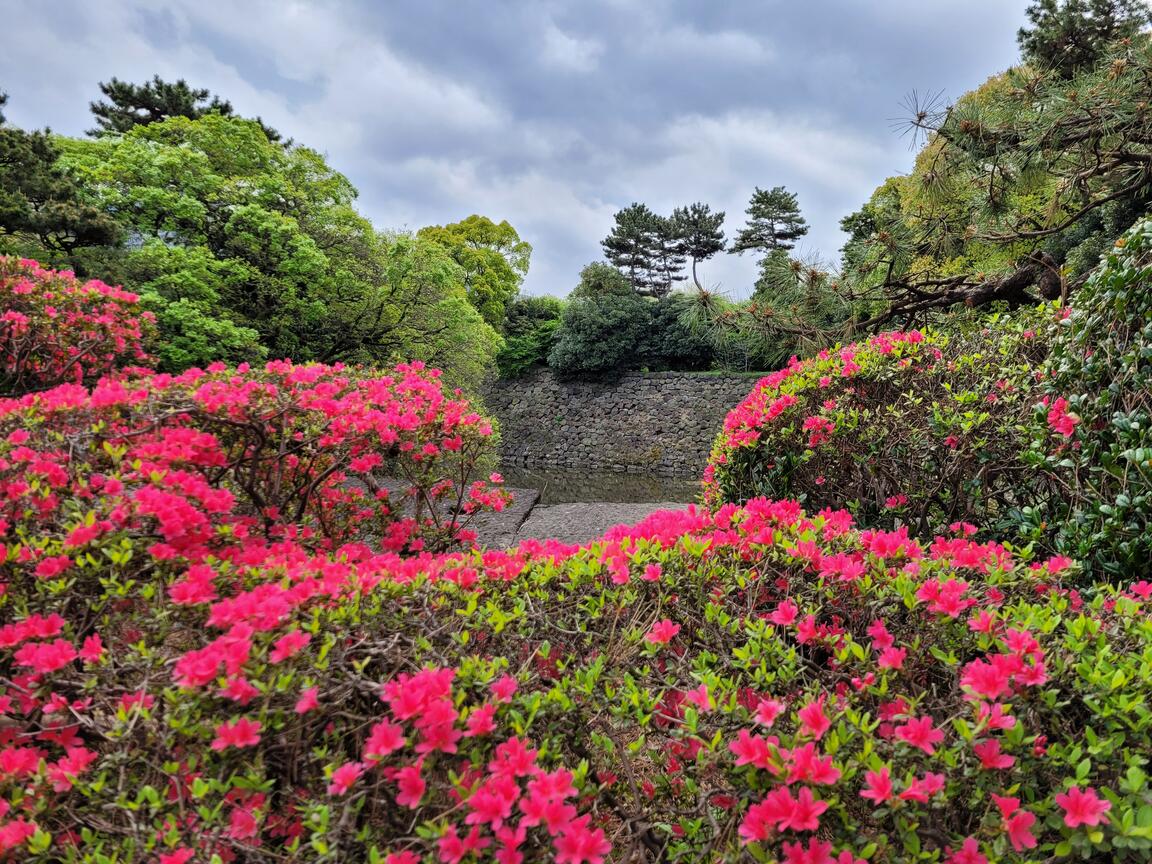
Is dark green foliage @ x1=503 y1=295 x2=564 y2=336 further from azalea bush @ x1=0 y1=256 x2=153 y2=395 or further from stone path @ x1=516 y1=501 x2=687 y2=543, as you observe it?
azalea bush @ x1=0 y1=256 x2=153 y2=395

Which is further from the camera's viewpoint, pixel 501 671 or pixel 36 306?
pixel 36 306

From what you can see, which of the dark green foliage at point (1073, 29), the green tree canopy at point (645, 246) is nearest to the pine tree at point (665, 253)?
the green tree canopy at point (645, 246)

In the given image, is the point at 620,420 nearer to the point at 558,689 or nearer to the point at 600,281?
the point at 600,281

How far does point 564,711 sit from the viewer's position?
1114mm

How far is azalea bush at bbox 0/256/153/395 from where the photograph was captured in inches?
180

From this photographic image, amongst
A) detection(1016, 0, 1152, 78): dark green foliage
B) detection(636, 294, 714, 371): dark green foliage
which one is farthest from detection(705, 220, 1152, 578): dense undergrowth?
detection(636, 294, 714, 371): dark green foliage

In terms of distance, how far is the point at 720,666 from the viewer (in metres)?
1.29

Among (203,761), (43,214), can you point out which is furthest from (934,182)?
(43,214)

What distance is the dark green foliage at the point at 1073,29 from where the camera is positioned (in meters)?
10.7

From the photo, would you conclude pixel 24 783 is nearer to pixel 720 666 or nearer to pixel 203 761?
pixel 203 761

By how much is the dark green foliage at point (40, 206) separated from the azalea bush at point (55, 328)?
3.81m

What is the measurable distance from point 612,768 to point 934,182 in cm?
582

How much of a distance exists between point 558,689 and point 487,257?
855 inches

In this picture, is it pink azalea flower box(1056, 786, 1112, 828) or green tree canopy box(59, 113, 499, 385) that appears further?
green tree canopy box(59, 113, 499, 385)
